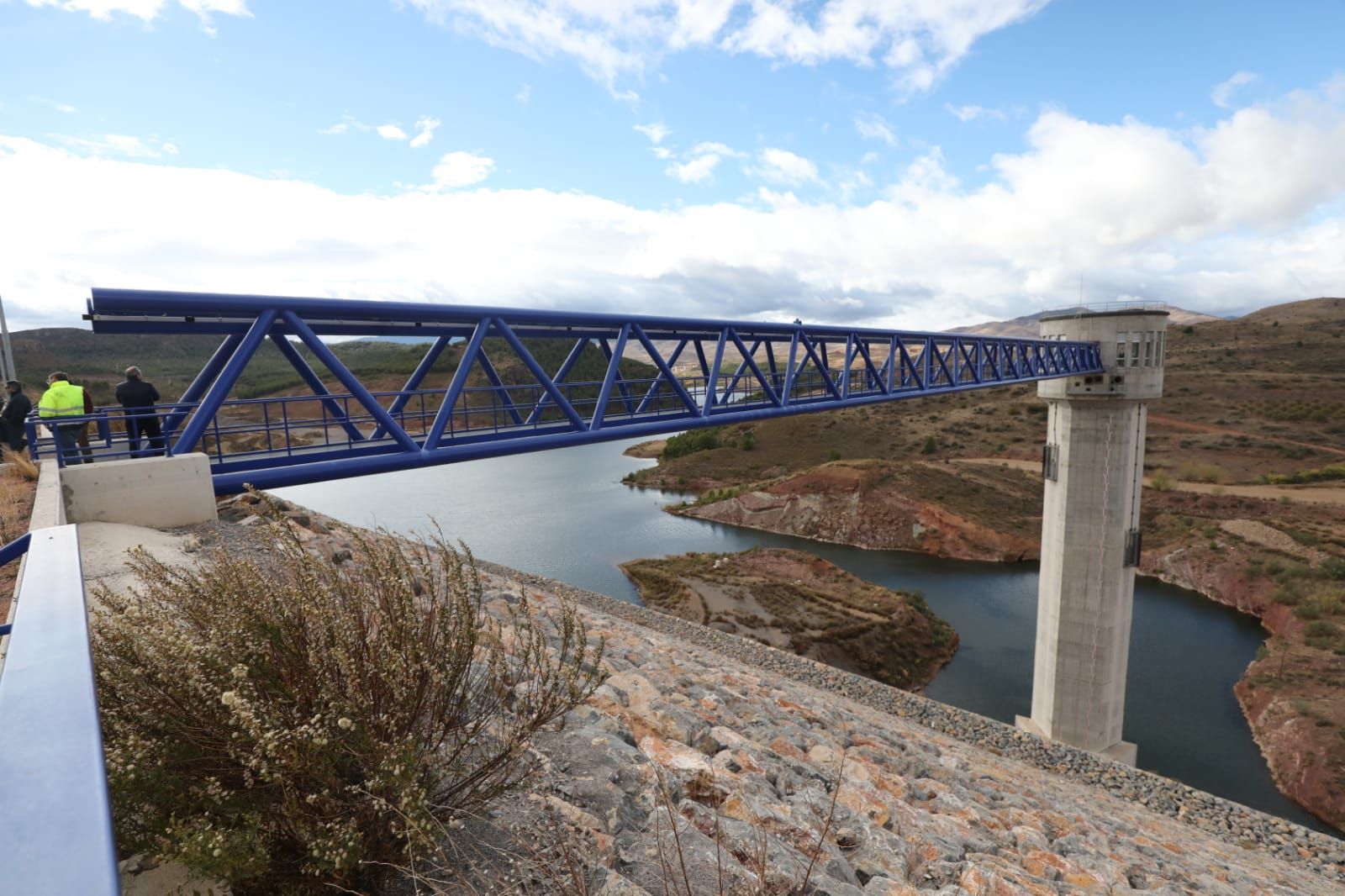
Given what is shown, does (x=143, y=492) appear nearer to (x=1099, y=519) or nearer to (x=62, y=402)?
(x=62, y=402)

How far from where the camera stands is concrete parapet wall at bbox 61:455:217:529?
247 inches

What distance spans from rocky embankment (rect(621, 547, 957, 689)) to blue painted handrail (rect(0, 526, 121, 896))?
2056cm

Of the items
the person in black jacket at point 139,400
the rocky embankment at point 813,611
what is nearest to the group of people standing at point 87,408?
the person in black jacket at point 139,400

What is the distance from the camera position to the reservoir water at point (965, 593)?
1869 cm

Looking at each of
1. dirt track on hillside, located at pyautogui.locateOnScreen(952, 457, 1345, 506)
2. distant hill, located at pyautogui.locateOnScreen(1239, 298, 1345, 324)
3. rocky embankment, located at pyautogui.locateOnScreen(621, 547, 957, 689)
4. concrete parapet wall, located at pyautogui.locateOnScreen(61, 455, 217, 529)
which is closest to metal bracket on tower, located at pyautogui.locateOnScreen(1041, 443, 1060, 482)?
rocky embankment, located at pyautogui.locateOnScreen(621, 547, 957, 689)

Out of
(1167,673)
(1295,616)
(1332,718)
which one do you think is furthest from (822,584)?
(1295,616)

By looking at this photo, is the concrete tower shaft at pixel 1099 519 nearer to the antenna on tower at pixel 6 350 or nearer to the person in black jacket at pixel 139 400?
the person in black jacket at pixel 139 400

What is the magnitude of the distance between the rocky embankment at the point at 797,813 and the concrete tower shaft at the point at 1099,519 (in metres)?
7.26

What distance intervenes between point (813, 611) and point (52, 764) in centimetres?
2430

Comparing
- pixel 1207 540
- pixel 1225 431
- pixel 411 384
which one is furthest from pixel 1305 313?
pixel 411 384

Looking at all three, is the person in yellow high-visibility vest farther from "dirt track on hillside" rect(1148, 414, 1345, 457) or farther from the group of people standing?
"dirt track on hillside" rect(1148, 414, 1345, 457)

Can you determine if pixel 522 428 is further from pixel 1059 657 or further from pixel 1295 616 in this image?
pixel 1295 616

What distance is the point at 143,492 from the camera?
648 cm

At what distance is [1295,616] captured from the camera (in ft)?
77.8
